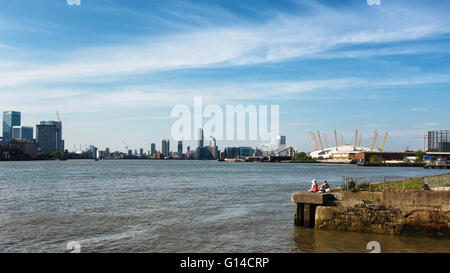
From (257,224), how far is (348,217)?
593 cm

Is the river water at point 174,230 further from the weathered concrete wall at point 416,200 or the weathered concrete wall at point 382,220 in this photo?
the weathered concrete wall at point 416,200

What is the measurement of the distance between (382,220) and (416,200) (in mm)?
1894

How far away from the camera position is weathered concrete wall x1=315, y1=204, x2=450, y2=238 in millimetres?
18859

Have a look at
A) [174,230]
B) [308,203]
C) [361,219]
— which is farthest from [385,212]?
[174,230]

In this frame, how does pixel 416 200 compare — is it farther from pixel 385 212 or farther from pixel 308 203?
pixel 308 203

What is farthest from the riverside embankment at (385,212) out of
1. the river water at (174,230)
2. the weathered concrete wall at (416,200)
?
the river water at (174,230)

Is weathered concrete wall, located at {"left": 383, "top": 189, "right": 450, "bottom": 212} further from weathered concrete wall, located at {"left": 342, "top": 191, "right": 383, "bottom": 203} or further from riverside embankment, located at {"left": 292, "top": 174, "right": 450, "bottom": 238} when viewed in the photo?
weathered concrete wall, located at {"left": 342, "top": 191, "right": 383, "bottom": 203}

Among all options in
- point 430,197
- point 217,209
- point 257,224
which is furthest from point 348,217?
point 217,209

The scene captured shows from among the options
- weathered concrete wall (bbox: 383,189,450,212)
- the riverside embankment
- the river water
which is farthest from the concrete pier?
weathered concrete wall (bbox: 383,189,450,212)

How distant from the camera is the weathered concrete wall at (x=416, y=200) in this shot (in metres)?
19.0

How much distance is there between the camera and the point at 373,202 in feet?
68.8

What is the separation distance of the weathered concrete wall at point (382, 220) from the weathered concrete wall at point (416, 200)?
0.25 meters
